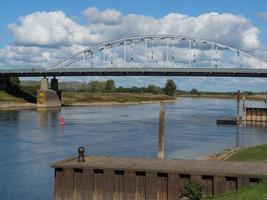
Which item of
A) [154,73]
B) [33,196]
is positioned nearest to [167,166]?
[33,196]

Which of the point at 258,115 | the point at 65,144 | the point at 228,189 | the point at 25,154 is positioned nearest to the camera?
the point at 228,189

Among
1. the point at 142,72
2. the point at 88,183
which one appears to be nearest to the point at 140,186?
the point at 88,183

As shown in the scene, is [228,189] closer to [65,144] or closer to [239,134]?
[65,144]

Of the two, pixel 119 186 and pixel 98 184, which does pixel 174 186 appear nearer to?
pixel 119 186

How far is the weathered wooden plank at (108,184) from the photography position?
27.0 metres

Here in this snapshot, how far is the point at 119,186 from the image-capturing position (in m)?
27.0

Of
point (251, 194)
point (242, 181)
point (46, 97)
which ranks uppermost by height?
point (251, 194)

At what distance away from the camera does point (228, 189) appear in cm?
2541

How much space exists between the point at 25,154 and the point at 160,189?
28.8m

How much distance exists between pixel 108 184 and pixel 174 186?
3.23 m

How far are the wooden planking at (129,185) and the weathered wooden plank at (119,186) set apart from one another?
0.15 metres

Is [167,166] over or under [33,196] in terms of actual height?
over

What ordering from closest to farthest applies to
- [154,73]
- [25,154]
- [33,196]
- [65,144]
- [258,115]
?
[33,196]
[25,154]
[65,144]
[258,115]
[154,73]

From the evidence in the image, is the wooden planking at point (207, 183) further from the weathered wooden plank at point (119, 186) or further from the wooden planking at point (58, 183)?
the wooden planking at point (58, 183)
